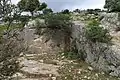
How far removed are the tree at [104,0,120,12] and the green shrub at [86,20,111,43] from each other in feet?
6.28

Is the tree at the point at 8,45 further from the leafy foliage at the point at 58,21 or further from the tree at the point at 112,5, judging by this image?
the leafy foliage at the point at 58,21

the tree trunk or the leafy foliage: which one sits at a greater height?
the leafy foliage

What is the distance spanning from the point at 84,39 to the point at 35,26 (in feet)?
12.2

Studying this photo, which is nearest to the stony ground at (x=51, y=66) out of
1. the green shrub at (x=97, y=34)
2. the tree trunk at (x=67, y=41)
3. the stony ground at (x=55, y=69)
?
the stony ground at (x=55, y=69)

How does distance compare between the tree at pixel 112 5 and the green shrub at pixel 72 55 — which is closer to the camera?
the green shrub at pixel 72 55

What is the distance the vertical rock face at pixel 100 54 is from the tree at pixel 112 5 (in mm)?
1579

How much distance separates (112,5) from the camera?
11.8 metres

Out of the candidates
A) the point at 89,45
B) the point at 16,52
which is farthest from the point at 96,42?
the point at 16,52

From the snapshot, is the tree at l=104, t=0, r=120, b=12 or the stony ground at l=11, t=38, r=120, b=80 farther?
the tree at l=104, t=0, r=120, b=12

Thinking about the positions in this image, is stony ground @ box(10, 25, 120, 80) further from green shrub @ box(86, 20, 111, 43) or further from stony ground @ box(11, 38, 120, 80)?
green shrub @ box(86, 20, 111, 43)

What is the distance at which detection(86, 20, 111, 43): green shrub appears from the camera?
30.7ft

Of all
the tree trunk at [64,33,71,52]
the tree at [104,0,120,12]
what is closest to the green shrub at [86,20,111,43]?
the tree at [104,0,120,12]

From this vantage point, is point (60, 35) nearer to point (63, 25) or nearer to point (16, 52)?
point (63, 25)

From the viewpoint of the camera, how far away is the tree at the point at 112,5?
1139 centimetres
